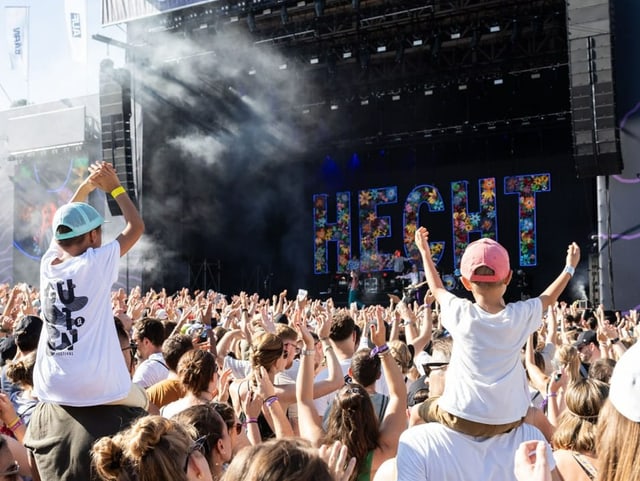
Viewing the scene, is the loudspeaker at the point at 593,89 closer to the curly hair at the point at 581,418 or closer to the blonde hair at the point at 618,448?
the curly hair at the point at 581,418

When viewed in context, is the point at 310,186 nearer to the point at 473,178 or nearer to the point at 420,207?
the point at 420,207

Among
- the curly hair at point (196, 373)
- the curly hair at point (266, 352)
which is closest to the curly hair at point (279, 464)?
the curly hair at point (196, 373)

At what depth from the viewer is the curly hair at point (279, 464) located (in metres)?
1.47

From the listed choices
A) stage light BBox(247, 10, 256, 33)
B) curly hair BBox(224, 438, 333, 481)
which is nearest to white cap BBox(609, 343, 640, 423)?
curly hair BBox(224, 438, 333, 481)

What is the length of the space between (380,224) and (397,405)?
17.0 metres

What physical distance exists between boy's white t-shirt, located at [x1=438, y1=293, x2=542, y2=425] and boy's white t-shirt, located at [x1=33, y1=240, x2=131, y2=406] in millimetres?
1297

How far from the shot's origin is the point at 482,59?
17.7 m

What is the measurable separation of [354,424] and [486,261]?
0.77 meters

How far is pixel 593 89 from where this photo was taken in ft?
39.7

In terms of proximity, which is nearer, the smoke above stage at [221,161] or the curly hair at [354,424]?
the curly hair at [354,424]

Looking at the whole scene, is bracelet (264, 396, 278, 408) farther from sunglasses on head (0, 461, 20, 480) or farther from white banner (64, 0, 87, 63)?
white banner (64, 0, 87, 63)

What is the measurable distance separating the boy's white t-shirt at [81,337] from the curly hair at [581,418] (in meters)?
1.67

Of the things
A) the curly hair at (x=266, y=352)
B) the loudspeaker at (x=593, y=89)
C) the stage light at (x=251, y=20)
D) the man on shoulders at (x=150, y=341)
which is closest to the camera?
the curly hair at (x=266, y=352)

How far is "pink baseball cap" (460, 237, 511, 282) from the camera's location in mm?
2597
